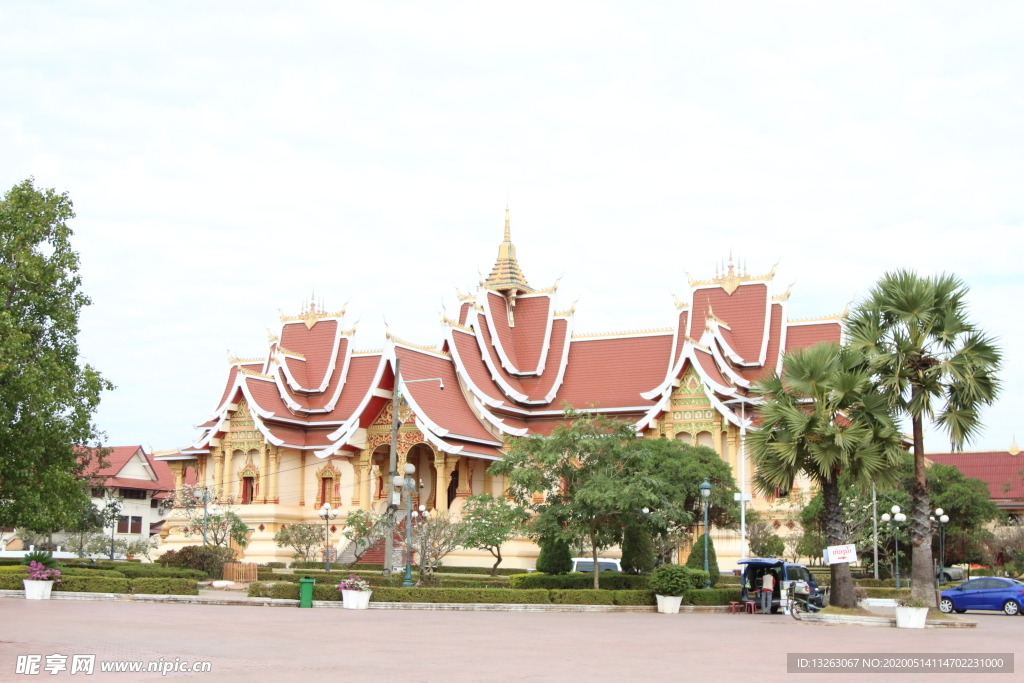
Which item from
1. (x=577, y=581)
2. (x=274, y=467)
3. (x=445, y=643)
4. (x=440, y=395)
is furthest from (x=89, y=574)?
(x=440, y=395)

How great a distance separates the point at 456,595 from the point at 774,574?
8091 millimetres

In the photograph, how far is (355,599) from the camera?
954 inches

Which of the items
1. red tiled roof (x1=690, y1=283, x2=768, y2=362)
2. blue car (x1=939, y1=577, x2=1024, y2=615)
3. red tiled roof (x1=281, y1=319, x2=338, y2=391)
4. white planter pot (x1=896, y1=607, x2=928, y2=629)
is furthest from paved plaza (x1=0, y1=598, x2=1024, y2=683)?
red tiled roof (x1=281, y1=319, x2=338, y2=391)

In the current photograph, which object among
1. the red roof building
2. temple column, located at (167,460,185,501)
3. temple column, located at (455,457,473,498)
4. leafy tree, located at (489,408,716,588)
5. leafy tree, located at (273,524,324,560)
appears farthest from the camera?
the red roof building

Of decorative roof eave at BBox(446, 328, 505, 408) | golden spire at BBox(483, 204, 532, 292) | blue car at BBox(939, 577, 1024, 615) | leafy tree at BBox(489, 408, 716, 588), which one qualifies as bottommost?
blue car at BBox(939, 577, 1024, 615)

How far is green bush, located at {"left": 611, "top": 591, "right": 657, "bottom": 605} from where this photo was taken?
26.1 metres

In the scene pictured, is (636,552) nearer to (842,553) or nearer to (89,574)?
(842,553)

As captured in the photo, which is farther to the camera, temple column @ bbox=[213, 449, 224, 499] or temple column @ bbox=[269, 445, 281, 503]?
temple column @ bbox=[213, 449, 224, 499]

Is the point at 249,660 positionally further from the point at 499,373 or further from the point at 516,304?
the point at 516,304

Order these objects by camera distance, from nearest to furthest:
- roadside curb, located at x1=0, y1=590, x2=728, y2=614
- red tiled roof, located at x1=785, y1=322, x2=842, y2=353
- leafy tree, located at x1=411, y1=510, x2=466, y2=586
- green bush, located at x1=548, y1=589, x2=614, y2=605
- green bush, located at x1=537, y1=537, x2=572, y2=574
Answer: roadside curb, located at x1=0, y1=590, x2=728, y2=614 < green bush, located at x1=548, y1=589, x2=614, y2=605 < green bush, located at x1=537, y1=537, x2=572, y2=574 < leafy tree, located at x1=411, y1=510, x2=466, y2=586 < red tiled roof, located at x1=785, y1=322, x2=842, y2=353

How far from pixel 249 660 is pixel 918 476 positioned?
15.9m

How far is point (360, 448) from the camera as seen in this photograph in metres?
44.6

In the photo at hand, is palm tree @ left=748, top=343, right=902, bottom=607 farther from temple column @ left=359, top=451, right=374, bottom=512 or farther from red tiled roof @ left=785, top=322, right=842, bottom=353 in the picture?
temple column @ left=359, top=451, right=374, bottom=512

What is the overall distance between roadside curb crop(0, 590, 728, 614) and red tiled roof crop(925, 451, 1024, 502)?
3211 cm
